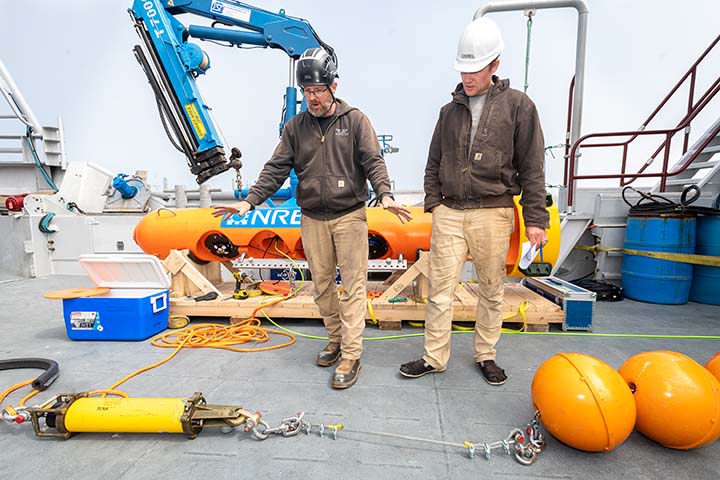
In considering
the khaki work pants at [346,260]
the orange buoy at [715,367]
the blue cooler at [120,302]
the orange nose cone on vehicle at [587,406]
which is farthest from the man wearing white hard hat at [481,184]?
the blue cooler at [120,302]

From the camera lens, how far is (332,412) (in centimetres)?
184

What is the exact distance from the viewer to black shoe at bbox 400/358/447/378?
2199 millimetres

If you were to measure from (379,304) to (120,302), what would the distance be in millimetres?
2058

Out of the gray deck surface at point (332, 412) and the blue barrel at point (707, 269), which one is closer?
the gray deck surface at point (332, 412)

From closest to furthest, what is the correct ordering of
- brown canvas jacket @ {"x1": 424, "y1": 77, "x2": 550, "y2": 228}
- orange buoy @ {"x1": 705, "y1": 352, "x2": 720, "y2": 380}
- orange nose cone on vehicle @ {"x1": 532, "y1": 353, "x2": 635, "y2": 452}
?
orange nose cone on vehicle @ {"x1": 532, "y1": 353, "x2": 635, "y2": 452} → orange buoy @ {"x1": 705, "y1": 352, "x2": 720, "y2": 380} → brown canvas jacket @ {"x1": 424, "y1": 77, "x2": 550, "y2": 228}

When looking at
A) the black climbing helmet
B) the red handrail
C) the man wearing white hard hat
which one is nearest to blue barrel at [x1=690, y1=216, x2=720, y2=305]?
the red handrail

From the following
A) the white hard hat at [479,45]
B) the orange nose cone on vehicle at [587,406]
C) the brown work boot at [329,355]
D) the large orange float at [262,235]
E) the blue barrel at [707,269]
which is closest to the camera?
the orange nose cone on vehicle at [587,406]

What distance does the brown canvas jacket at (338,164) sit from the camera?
2.14 metres

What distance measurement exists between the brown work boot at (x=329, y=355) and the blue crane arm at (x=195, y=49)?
2.91 metres

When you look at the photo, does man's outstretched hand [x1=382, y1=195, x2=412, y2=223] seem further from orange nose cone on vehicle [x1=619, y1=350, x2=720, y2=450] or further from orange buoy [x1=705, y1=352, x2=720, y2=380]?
orange buoy [x1=705, y1=352, x2=720, y2=380]

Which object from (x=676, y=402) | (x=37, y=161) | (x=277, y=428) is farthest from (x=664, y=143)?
(x=37, y=161)

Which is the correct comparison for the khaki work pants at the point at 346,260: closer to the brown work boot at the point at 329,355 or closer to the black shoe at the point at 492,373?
the brown work boot at the point at 329,355

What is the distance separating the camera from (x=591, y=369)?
1.47 metres

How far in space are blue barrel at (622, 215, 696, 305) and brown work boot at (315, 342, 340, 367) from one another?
11.6ft
